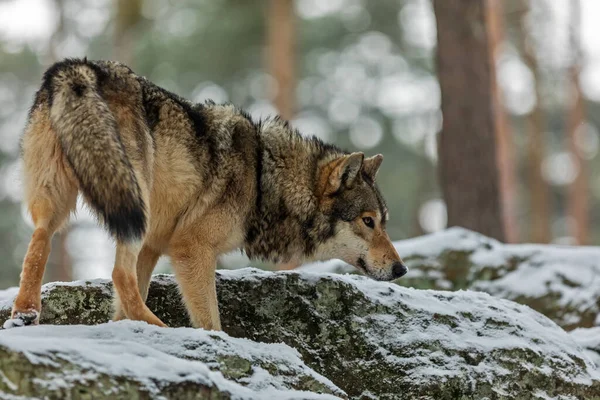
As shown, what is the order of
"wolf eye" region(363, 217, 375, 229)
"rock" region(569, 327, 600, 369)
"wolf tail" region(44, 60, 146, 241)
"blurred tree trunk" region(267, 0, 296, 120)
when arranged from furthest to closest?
"blurred tree trunk" region(267, 0, 296, 120), "rock" region(569, 327, 600, 369), "wolf eye" region(363, 217, 375, 229), "wolf tail" region(44, 60, 146, 241)

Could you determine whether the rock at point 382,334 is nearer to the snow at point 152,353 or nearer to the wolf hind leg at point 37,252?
the wolf hind leg at point 37,252

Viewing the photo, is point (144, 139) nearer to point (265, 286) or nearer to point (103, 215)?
point (103, 215)

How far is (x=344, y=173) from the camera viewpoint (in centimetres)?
613

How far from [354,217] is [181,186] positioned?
4.89 ft

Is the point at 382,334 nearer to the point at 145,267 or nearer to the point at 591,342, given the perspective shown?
the point at 145,267

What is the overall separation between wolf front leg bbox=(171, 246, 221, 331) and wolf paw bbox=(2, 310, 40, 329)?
3.34ft

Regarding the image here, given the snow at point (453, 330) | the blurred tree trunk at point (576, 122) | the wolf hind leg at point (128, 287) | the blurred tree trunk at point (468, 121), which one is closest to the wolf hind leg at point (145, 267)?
the snow at point (453, 330)

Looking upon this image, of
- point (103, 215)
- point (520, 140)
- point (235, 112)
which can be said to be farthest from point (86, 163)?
point (520, 140)

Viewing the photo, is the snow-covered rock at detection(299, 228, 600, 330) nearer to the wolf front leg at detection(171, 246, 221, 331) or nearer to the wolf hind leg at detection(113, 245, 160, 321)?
the wolf hind leg at detection(113, 245, 160, 321)

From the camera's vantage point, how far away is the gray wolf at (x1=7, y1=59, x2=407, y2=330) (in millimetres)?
4711

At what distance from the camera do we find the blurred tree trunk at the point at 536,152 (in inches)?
923

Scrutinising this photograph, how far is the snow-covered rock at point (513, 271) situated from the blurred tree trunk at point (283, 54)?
8468 mm

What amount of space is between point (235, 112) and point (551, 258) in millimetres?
4601

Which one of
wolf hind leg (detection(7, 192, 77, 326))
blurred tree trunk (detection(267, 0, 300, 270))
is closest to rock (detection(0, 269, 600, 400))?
wolf hind leg (detection(7, 192, 77, 326))
